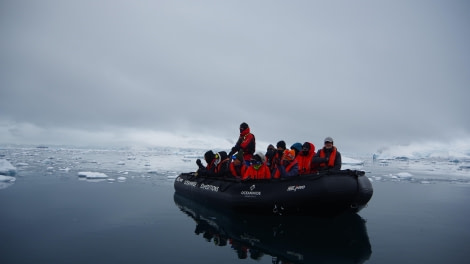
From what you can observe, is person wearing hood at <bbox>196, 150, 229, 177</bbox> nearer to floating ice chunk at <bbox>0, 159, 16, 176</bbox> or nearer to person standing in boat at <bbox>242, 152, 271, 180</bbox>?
person standing in boat at <bbox>242, 152, 271, 180</bbox>

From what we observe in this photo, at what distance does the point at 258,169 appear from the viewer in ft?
23.8

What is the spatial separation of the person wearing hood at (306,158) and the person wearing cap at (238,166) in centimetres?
157

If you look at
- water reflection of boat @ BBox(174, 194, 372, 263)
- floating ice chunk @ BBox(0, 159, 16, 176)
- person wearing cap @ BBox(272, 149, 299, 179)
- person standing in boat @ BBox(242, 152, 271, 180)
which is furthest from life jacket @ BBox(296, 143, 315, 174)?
floating ice chunk @ BBox(0, 159, 16, 176)

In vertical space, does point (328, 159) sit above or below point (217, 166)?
above

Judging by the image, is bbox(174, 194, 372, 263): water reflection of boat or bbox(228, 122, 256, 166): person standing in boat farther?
bbox(228, 122, 256, 166): person standing in boat

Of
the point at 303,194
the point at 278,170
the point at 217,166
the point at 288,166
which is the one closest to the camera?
the point at 303,194

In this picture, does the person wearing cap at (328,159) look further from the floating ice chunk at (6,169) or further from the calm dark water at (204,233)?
the floating ice chunk at (6,169)

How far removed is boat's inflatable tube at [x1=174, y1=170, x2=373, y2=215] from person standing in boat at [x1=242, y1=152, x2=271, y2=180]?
1.22ft

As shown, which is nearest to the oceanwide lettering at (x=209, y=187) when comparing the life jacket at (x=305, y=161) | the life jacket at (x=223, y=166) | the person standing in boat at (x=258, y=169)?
the life jacket at (x=223, y=166)

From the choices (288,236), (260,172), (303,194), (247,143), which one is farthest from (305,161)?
(288,236)

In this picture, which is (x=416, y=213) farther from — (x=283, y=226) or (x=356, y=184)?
(x=283, y=226)

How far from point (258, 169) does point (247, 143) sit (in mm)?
1266

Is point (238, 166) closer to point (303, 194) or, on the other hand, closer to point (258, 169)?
point (258, 169)

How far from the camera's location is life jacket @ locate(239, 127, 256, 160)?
8383 mm
